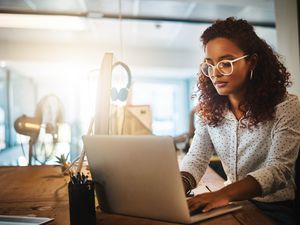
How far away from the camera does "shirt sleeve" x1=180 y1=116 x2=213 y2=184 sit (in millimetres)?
1244

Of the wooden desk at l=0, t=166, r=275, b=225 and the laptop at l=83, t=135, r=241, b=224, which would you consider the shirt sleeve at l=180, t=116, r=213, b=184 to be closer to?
the wooden desk at l=0, t=166, r=275, b=225

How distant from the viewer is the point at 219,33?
49.4 inches

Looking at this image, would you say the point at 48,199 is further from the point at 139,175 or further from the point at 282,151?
the point at 282,151

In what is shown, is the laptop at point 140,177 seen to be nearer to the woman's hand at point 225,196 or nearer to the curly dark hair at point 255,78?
the woman's hand at point 225,196

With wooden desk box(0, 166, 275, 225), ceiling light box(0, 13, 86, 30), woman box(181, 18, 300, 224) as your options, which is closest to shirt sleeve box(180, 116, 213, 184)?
woman box(181, 18, 300, 224)

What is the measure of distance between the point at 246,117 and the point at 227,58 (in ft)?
→ 0.81

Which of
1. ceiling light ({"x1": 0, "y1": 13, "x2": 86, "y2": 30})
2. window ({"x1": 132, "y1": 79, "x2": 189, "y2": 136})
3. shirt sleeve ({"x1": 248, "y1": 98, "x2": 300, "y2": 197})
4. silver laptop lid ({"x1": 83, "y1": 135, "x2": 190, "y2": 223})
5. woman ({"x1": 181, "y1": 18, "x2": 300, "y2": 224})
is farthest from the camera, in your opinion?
window ({"x1": 132, "y1": 79, "x2": 189, "y2": 136})

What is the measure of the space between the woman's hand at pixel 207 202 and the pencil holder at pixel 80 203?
0.29 meters

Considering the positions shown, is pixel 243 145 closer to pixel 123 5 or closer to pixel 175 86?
pixel 123 5

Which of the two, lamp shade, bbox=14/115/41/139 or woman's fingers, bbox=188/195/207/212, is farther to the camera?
lamp shade, bbox=14/115/41/139

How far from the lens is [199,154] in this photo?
1336 millimetres

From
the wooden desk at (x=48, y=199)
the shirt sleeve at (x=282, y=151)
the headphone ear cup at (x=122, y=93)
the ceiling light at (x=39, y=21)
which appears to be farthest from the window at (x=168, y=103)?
the shirt sleeve at (x=282, y=151)

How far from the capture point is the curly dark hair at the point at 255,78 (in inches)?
48.1

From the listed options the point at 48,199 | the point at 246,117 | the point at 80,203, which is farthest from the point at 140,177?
the point at 246,117
